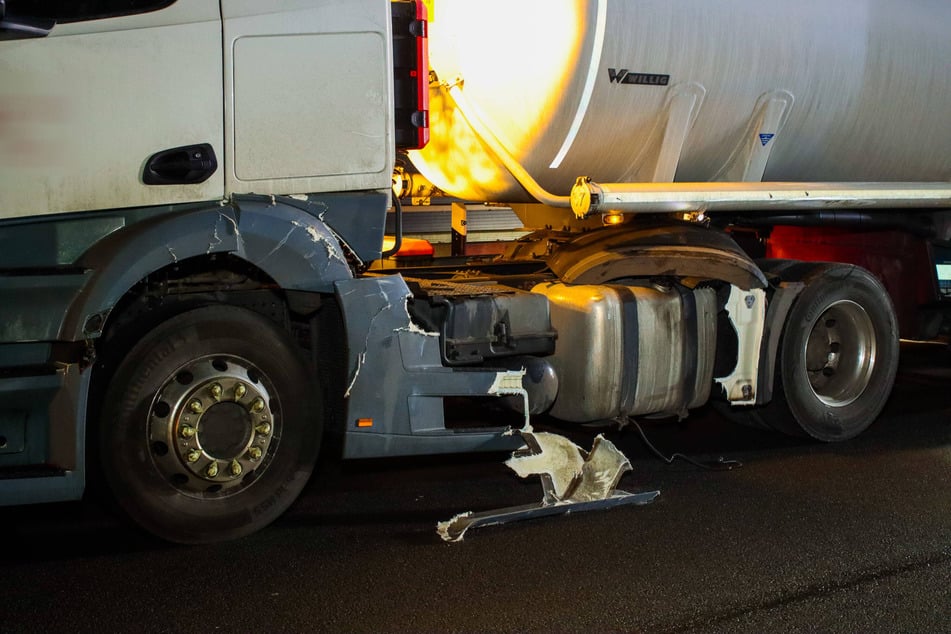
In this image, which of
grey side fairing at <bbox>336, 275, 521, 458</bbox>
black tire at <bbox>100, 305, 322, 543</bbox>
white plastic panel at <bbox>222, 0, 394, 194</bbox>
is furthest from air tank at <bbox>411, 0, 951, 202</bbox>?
black tire at <bbox>100, 305, 322, 543</bbox>

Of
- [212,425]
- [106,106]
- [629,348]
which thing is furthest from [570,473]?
[106,106]

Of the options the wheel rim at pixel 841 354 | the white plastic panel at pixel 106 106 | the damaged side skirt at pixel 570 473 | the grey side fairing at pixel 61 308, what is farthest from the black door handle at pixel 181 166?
the wheel rim at pixel 841 354

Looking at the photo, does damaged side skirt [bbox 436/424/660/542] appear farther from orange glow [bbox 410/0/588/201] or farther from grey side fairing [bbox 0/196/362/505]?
grey side fairing [bbox 0/196/362/505]

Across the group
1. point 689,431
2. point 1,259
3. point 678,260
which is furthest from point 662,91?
point 1,259

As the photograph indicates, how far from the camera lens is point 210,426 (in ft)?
15.7

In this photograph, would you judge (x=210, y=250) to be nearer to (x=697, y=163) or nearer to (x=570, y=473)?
(x=570, y=473)

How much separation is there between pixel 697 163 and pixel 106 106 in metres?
3.60

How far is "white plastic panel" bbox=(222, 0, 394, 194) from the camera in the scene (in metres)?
4.75

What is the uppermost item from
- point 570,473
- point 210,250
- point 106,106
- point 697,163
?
point 106,106

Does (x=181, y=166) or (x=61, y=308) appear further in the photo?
(x=181, y=166)

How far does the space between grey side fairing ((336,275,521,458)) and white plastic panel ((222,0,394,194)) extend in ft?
1.82

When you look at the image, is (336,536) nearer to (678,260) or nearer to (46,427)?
(46,427)

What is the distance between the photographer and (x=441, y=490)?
581 centimetres

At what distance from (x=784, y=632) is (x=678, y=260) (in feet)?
8.63
